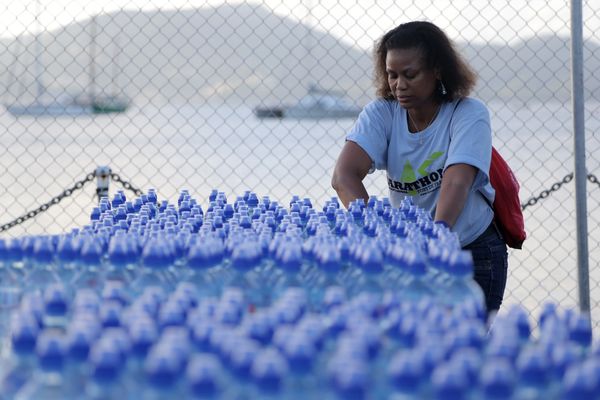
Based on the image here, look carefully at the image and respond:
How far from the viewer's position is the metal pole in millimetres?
3973

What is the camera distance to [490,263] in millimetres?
3305

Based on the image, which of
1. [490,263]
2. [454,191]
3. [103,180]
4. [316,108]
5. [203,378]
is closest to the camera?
[203,378]

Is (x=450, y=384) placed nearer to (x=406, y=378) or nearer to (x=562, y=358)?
(x=406, y=378)

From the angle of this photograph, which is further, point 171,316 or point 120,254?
point 120,254

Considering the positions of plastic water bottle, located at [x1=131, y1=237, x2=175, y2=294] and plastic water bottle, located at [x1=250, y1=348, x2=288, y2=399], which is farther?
plastic water bottle, located at [x1=131, y1=237, x2=175, y2=294]

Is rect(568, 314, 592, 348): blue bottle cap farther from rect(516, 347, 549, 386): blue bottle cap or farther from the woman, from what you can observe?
the woman

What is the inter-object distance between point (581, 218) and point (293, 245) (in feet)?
8.20

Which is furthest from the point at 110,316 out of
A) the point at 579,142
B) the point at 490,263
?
the point at 579,142

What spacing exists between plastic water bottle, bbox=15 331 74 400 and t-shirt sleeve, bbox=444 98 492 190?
194cm

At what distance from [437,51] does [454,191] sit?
60cm

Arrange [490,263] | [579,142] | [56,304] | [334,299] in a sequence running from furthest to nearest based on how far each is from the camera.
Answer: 1. [579,142]
2. [490,263]
3. [334,299]
4. [56,304]

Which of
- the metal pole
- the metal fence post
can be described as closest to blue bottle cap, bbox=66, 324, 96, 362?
the metal pole

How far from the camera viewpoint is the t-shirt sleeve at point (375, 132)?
3.29 metres

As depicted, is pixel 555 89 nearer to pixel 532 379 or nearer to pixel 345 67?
pixel 345 67
